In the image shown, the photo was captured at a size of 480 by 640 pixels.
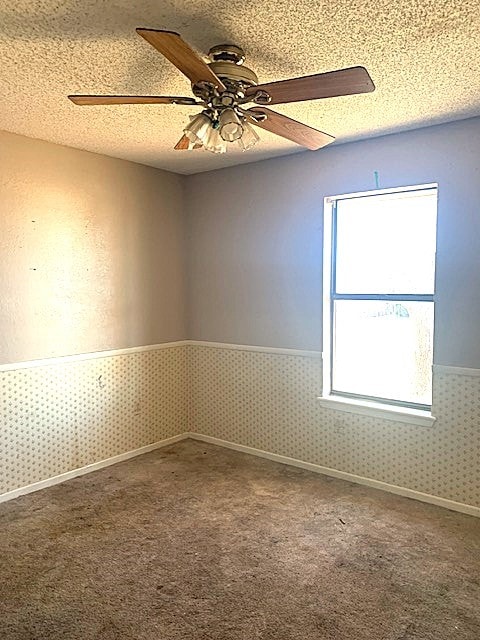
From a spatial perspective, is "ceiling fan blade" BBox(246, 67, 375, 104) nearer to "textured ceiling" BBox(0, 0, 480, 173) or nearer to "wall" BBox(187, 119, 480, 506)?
"textured ceiling" BBox(0, 0, 480, 173)

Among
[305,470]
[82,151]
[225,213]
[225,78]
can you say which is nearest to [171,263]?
[225,213]

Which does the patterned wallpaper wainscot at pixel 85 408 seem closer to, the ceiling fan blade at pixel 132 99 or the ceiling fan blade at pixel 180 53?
the ceiling fan blade at pixel 132 99

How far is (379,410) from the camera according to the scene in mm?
3135

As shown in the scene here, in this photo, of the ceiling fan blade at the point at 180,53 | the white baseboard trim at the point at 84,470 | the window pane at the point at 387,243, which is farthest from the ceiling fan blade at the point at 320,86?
the white baseboard trim at the point at 84,470

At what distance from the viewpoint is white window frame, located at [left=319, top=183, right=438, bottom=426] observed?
3.06 metres

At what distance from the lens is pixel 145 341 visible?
3.89 meters

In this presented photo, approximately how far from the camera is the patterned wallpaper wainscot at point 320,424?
9.27 feet

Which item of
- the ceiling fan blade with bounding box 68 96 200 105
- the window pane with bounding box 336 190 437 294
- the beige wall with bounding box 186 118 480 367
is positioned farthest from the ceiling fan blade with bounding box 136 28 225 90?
the window pane with bounding box 336 190 437 294

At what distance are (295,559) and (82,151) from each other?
118 inches

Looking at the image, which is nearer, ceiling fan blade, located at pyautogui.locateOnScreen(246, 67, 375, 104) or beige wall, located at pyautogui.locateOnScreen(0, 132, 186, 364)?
ceiling fan blade, located at pyautogui.locateOnScreen(246, 67, 375, 104)

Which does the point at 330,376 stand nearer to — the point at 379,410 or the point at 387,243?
the point at 379,410

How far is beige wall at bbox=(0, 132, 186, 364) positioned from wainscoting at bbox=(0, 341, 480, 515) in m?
0.21

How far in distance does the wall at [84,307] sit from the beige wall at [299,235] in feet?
1.04

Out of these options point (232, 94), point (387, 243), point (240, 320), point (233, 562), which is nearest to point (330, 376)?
point (240, 320)
